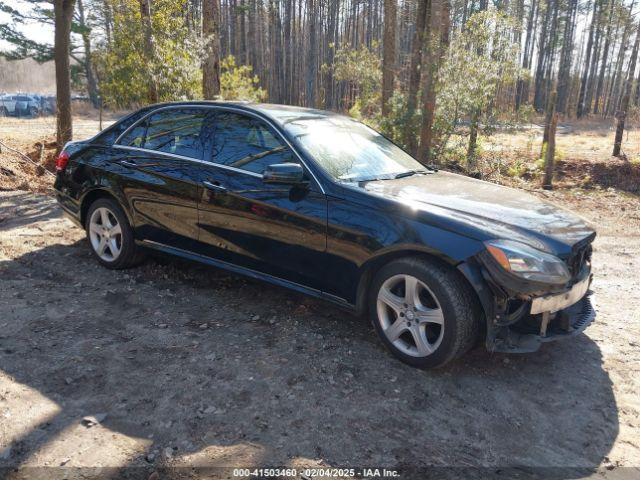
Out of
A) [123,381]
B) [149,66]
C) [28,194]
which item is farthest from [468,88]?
[123,381]

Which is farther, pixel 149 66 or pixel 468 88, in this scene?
pixel 468 88

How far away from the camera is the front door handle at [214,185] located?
13.5 ft

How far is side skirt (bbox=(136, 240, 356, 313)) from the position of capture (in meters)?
3.71

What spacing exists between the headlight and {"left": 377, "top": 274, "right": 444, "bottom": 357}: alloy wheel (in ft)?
1.57

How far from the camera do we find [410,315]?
11.0 feet

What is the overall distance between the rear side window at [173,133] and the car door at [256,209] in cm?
18

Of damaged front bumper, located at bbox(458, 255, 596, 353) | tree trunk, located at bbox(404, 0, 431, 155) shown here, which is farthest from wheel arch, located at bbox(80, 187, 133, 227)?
tree trunk, located at bbox(404, 0, 431, 155)

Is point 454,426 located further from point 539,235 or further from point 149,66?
point 149,66

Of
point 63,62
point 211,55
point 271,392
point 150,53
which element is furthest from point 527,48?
point 271,392

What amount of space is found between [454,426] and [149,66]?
974cm

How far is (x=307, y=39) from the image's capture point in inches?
1719

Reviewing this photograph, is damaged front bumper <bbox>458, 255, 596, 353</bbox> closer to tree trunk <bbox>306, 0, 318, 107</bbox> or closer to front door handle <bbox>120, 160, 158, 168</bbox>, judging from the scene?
front door handle <bbox>120, 160, 158, 168</bbox>

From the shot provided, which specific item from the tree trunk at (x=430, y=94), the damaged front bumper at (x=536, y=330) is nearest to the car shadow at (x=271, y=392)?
the damaged front bumper at (x=536, y=330)

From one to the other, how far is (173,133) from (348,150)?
165 cm
